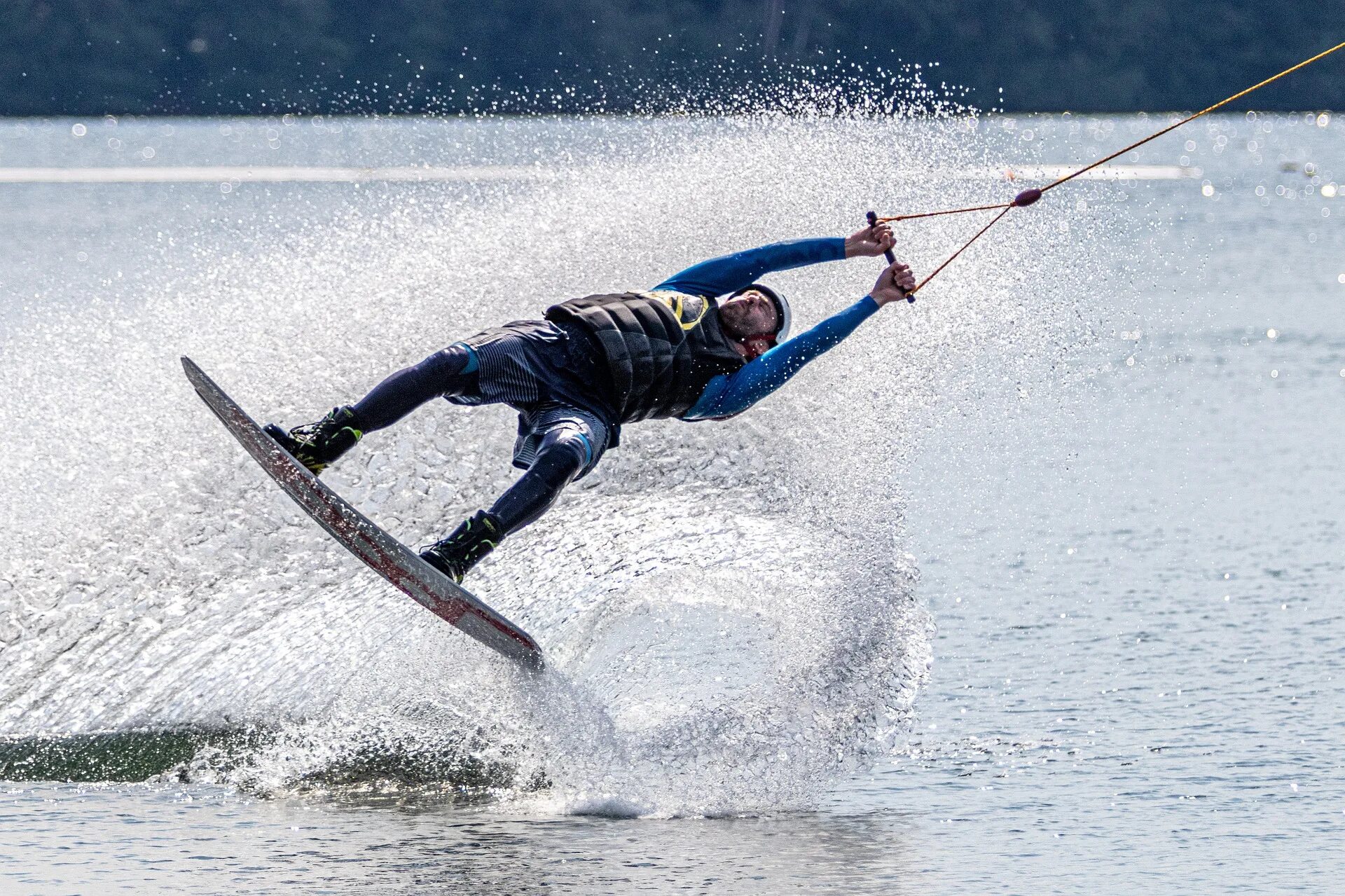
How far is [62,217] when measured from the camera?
124ft

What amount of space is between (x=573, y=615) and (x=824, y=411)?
1933 mm

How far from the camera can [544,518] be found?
895 cm

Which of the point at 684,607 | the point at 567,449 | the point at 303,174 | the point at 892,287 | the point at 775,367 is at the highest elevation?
the point at 303,174

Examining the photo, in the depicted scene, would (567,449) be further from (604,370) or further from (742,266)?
(742,266)

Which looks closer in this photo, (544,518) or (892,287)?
(892,287)

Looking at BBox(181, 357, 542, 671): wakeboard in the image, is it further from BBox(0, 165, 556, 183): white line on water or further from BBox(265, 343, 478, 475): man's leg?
BBox(0, 165, 556, 183): white line on water

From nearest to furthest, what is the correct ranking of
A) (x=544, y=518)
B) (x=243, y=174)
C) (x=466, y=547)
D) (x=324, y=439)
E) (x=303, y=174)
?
(x=466, y=547) → (x=324, y=439) → (x=544, y=518) → (x=303, y=174) → (x=243, y=174)

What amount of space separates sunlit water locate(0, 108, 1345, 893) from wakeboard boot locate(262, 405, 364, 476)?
95 cm

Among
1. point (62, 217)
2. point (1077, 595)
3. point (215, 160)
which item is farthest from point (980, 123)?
point (1077, 595)

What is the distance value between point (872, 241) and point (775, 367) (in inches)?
23.5

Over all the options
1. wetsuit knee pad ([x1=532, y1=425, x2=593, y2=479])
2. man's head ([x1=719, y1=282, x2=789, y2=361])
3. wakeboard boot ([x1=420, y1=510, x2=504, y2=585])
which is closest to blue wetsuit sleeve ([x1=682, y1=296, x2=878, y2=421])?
man's head ([x1=719, y1=282, x2=789, y2=361])

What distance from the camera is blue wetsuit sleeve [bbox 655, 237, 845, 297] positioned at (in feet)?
24.7

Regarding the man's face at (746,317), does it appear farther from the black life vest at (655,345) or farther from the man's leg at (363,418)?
the man's leg at (363,418)

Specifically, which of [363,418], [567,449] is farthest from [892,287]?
[363,418]
